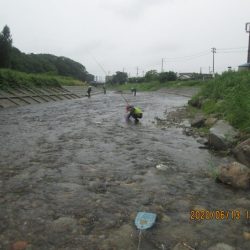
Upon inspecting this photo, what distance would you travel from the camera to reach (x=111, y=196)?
6371 mm

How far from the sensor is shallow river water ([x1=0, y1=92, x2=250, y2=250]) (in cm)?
481

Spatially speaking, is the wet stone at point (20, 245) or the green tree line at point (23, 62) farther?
the green tree line at point (23, 62)

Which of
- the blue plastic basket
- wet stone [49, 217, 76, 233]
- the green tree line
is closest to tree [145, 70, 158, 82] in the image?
the green tree line

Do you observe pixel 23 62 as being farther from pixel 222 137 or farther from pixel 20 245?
pixel 20 245

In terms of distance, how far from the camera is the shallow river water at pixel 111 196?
15.8ft

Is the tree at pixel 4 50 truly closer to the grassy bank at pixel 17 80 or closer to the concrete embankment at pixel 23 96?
the grassy bank at pixel 17 80

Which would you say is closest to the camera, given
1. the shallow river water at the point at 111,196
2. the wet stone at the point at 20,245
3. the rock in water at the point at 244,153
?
the wet stone at the point at 20,245

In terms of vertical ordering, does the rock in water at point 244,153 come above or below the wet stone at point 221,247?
above

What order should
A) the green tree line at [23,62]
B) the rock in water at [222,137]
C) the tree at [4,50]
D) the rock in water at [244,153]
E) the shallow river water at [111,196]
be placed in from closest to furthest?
1. the shallow river water at [111,196]
2. the rock in water at [244,153]
3. the rock in water at [222,137]
4. the tree at [4,50]
5. the green tree line at [23,62]

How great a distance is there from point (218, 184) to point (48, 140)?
23.8ft

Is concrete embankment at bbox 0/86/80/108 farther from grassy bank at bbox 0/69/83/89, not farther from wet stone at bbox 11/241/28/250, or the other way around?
wet stone at bbox 11/241/28/250

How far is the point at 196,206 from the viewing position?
595 cm

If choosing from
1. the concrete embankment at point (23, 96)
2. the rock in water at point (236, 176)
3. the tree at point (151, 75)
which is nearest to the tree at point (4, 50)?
the concrete embankment at point (23, 96)

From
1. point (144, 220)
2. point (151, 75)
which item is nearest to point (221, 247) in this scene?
point (144, 220)
